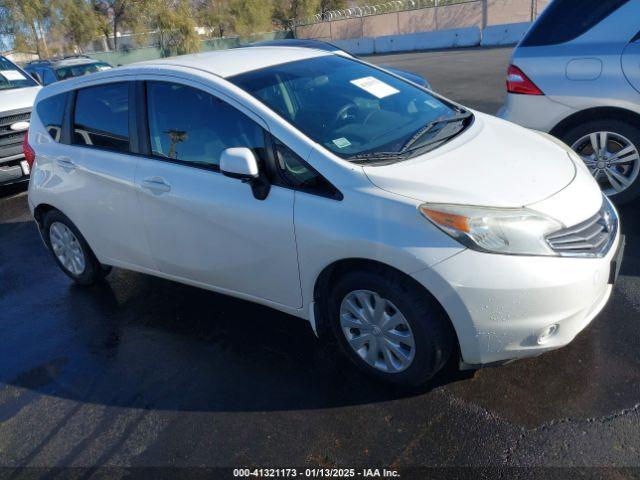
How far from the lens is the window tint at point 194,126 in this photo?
10.8 feet

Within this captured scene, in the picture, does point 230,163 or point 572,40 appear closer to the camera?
point 230,163

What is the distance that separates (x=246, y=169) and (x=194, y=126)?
28.1 inches

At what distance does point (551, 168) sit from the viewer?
3.14 meters

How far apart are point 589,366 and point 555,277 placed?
2.69 ft

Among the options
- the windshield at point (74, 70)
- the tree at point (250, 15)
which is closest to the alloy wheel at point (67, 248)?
the windshield at point (74, 70)

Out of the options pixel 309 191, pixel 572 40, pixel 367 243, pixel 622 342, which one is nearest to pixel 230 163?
pixel 309 191

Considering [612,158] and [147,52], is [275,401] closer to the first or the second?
[612,158]

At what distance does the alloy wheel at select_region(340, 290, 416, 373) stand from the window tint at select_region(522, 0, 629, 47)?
10.7ft

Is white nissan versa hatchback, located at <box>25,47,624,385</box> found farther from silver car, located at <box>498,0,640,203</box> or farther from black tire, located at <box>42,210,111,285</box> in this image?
silver car, located at <box>498,0,640,203</box>

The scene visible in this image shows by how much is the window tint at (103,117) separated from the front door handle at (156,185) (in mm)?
364

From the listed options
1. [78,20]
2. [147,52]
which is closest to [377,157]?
[147,52]

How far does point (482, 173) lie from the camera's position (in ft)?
9.67

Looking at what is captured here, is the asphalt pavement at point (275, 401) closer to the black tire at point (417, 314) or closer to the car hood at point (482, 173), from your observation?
the black tire at point (417, 314)

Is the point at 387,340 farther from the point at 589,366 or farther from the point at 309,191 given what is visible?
the point at 589,366
